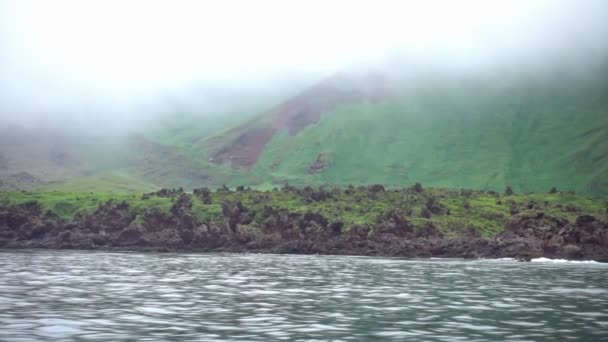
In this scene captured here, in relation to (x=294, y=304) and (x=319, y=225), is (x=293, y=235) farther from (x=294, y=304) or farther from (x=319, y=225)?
(x=294, y=304)

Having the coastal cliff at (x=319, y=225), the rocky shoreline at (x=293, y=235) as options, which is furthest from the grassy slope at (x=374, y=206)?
the rocky shoreline at (x=293, y=235)

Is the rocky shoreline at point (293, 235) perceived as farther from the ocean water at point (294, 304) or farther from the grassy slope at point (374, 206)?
the ocean water at point (294, 304)

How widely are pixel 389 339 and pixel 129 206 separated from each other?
150 metres

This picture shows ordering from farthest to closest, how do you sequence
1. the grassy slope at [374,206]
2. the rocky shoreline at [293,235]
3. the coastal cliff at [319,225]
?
the grassy slope at [374,206] → the coastal cliff at [319,225] → the rocky shoreline at [293,235]

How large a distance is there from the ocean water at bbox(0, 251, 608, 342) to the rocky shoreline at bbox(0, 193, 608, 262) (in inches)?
1589

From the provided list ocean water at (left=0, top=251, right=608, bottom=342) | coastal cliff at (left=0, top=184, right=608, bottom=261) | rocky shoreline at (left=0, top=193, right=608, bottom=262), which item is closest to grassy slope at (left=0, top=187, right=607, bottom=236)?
coastal cliff at (left=0, top=184, right=608, bottom=261)

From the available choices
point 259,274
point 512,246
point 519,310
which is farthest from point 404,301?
point 512,246

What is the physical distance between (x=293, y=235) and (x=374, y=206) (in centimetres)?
3452

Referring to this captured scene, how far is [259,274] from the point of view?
3484 inches

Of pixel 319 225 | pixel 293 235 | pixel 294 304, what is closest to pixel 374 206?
pixel 319 225

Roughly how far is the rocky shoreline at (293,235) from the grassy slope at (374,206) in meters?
4.95

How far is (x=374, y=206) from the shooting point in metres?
184

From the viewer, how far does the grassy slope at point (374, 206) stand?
166500 mm

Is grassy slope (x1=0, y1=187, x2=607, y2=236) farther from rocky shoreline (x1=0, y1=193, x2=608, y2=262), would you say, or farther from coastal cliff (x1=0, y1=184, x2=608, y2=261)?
rocky shoreline (x1=0, y1=193, x2=608, y2=262)
